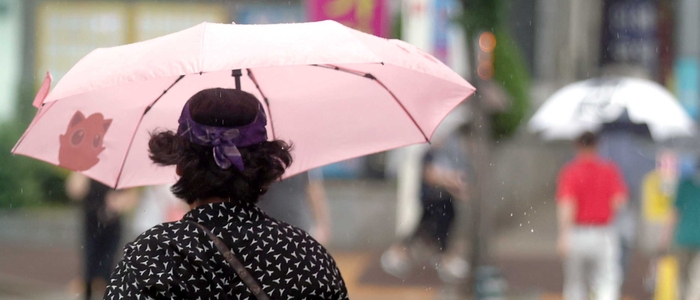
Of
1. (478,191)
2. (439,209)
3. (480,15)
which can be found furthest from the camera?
(439,209)

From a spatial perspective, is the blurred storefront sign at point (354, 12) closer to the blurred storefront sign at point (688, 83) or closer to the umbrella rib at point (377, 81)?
the blurred storefront sign at point (688, 83)

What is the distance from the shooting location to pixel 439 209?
1146cm

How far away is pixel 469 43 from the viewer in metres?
8.55

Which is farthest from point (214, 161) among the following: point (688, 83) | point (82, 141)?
point (688, 83)

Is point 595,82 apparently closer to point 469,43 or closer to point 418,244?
point 469,43

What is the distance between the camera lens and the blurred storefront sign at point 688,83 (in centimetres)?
1463

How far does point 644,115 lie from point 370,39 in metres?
4.86

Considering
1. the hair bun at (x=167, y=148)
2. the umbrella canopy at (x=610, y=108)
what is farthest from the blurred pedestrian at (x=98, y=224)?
the hair bun at (x=167, y=148)

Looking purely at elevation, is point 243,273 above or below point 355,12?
above

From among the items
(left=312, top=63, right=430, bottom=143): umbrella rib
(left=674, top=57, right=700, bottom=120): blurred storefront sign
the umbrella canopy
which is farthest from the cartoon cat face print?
(left=674, top=57, right=700, bottom=120): blurred storefront sign

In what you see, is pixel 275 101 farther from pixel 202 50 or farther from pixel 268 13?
pixel 268 13

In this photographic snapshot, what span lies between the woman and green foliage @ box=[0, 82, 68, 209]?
40.0ft

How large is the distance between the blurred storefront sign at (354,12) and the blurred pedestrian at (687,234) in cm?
449

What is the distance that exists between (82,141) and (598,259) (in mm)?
5454
